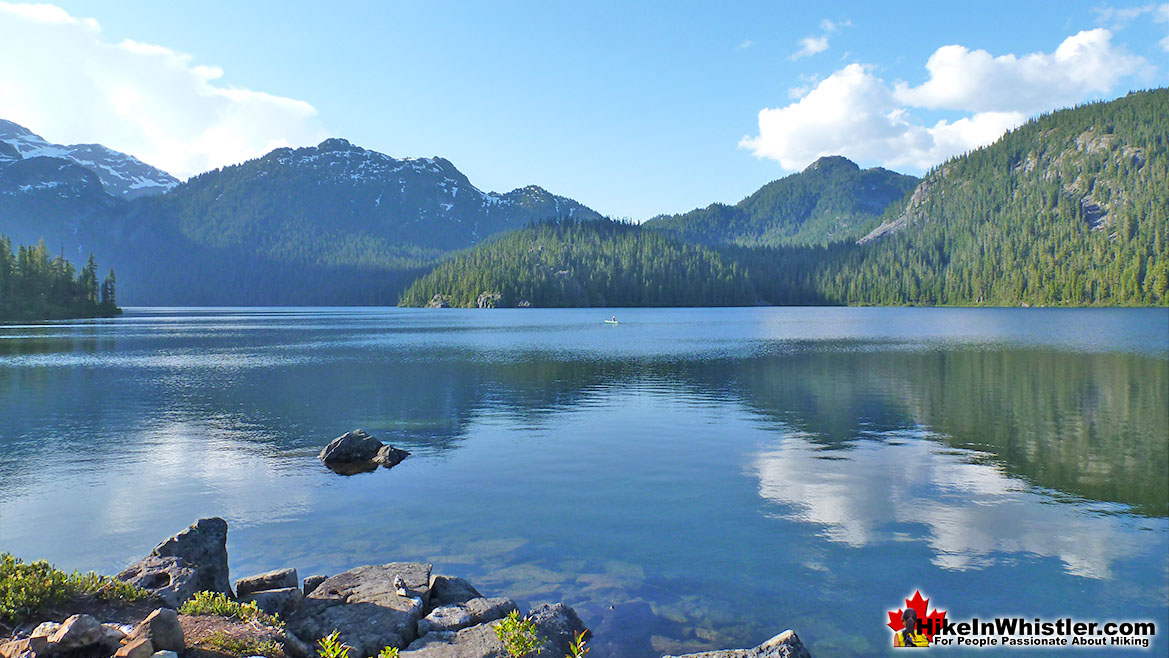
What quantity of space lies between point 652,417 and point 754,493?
17.6 m

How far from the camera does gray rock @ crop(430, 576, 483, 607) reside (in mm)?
16125

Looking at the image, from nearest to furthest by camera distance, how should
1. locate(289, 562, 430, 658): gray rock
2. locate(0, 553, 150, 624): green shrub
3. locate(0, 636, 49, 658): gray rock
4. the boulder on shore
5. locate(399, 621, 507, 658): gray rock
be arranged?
1. locate(0, 636, 49, 658): gray rock
2. locate(0, 553, 150, 624): green shrub
3. locate(399, 621, 507, 658): gray rock
4. locate(289, 562, 430, 658): gray rock
5. the boulder on shore

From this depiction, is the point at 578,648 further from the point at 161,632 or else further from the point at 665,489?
the point at 665,489

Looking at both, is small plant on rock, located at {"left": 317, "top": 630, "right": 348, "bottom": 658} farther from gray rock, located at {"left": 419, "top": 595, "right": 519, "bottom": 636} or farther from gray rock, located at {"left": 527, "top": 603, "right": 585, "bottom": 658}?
gray rock, located at {"left": 527, "top": 603, "right": 585, "bottom": 658}

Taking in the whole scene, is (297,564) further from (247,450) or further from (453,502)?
(247,450)

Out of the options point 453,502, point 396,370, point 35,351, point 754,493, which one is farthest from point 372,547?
point 35,351

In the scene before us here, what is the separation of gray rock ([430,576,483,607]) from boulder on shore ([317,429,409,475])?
16504mm

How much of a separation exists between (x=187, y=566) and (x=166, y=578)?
57cm

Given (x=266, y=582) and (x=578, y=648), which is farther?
A: (x=266, y=582)

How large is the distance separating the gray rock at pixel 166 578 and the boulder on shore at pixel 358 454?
624 inches

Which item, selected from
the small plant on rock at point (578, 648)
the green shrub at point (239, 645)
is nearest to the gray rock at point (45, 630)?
the green shrub at point (239, 645)

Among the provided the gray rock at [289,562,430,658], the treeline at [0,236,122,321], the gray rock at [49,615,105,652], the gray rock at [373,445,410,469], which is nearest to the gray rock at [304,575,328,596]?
the gray rock at [289,562,430,658]

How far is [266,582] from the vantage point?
53.4 feet
